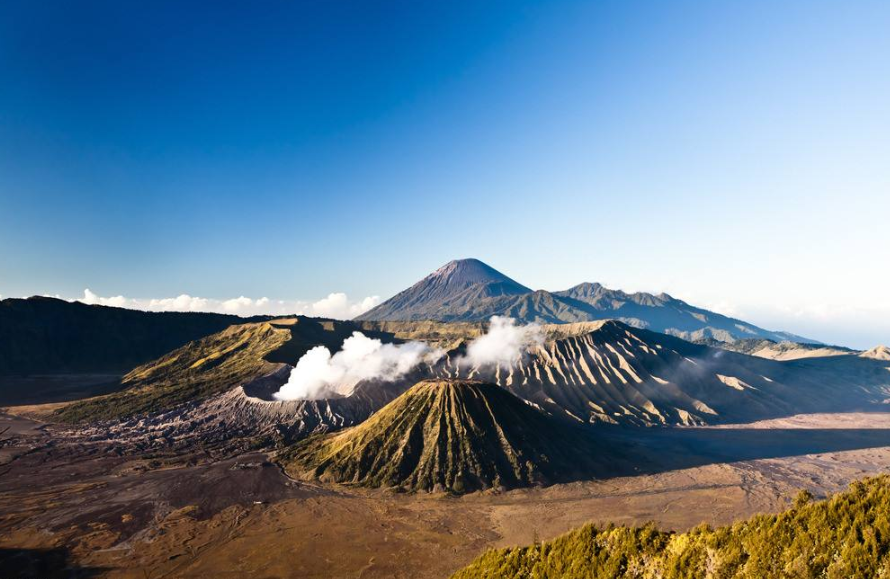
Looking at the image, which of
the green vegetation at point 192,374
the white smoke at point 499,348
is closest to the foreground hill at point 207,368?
the green vegetation at point 192,374

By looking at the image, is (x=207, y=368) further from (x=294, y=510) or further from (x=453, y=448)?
(x=453, y=448)

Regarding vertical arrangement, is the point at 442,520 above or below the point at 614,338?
below

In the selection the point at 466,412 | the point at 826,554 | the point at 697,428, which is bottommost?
the point at 697,428

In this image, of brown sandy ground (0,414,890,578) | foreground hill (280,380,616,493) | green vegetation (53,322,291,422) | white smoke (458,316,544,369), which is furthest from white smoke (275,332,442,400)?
brown sandy ground (0,414,890,578)

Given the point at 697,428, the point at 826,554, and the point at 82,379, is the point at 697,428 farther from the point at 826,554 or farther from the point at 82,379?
the point at 82,379

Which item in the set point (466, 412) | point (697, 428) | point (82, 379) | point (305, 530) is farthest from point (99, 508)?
point (82, 379)

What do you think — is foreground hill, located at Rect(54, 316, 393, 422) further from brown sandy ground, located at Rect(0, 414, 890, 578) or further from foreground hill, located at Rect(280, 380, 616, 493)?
foreground hill, located at Rect(280, 380, 616, 493)
